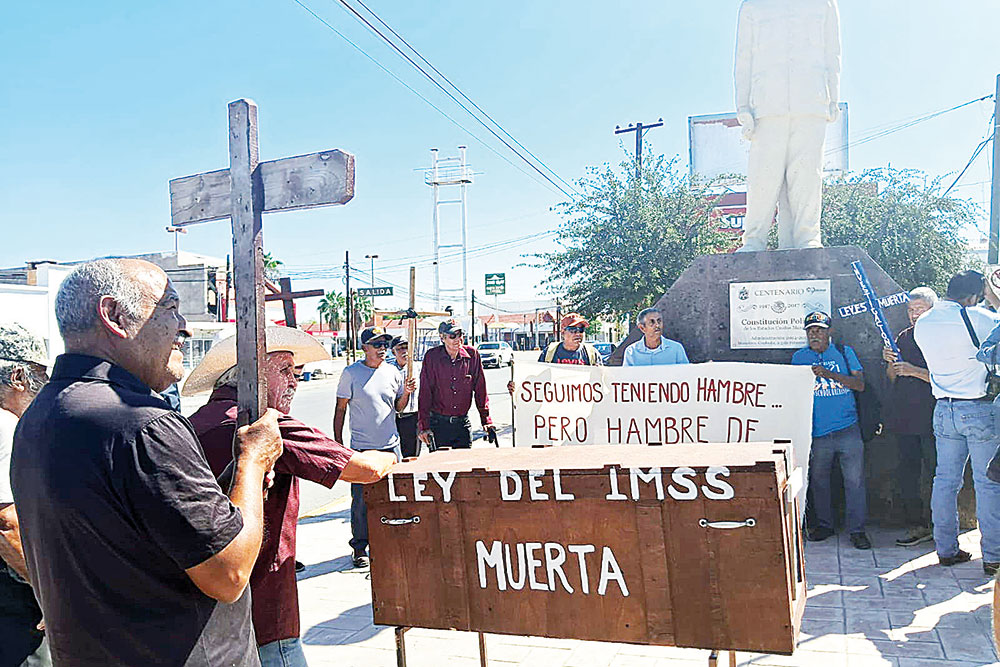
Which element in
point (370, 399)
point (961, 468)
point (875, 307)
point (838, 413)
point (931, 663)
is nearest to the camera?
point (931, 663)

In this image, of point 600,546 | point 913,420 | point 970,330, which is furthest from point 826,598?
point 600,546

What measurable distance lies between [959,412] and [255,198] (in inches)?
184

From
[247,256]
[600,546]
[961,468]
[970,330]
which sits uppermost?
[247,256]

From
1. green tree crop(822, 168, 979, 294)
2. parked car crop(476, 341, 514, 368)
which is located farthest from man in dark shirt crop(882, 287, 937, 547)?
parked car crop(476, 341, 514, 368)

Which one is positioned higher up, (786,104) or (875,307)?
(786,104)

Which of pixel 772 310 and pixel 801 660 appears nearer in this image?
pixel 801 660

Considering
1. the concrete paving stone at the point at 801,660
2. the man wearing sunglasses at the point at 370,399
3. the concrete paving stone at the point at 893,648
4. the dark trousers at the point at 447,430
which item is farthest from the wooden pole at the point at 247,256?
the dark trousers at the point at 447,430

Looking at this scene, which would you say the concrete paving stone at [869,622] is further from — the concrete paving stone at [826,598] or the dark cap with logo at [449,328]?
the dark cap with logo at [449,328]

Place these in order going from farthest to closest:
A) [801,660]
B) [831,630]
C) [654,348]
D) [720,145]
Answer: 1. [720,145]
2. [654,348]
3. [831,630]
4. [801,660]

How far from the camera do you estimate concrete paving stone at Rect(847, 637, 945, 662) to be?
3.93m

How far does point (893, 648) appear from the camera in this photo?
401 cm

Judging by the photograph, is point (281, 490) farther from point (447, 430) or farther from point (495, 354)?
point (495, 354)

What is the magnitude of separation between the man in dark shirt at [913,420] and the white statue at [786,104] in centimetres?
124

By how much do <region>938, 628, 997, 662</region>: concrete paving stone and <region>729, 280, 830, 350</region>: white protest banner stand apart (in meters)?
2.67
